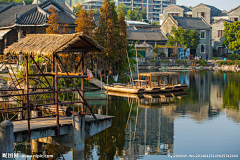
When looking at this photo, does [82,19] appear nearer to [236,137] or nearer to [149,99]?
[149,99]

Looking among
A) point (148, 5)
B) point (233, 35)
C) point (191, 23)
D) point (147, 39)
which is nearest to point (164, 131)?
point (147, 39)

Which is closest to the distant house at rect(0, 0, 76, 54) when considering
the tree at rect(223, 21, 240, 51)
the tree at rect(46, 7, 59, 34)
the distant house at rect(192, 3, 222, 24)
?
the tree at rect(46, 7, 59, 34)

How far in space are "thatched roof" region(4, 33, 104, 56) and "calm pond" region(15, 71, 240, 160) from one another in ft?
14.0

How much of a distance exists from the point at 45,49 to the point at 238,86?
109 ft

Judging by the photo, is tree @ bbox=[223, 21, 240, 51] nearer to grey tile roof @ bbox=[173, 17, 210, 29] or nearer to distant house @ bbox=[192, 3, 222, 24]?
grey tile roof @ bbox=[173, 17, 210, 29]

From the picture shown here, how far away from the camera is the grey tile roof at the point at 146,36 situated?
74750mm

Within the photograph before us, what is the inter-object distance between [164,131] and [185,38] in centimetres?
5828

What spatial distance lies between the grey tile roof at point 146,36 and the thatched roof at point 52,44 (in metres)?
59.1

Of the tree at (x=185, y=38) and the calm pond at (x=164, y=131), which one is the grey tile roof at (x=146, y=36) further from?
the calm pond at (x=164, y=131)

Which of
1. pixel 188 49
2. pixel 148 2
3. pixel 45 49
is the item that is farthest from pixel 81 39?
pixel 148 2

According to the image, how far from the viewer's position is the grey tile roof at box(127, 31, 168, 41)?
74.8 metres

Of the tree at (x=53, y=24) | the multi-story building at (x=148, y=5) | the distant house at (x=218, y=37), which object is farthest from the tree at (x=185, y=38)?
the multi-story building at (x=148, y=5)

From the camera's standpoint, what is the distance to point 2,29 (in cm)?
4188

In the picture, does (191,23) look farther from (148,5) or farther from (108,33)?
(148,5)
